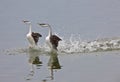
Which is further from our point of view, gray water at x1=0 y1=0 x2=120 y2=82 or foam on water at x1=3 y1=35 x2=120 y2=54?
foam on water at x1=3 y1=35 x2=120 y2=54

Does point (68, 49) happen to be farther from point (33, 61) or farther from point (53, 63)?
point (53, 63)

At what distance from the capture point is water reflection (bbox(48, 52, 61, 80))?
22.7 meters

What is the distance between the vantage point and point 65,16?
47.3m

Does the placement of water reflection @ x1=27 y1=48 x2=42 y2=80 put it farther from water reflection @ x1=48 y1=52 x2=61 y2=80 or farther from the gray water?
water reflection @ x1=48 y1=52 x2=61 y2=80

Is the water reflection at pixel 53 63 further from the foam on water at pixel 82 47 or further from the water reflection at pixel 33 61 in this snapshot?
the foam on water at pixel 82 47

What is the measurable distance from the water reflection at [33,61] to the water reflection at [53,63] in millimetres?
458

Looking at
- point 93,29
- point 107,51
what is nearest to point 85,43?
point 107,51

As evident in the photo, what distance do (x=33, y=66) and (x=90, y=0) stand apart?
4027cm

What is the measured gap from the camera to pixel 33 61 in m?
25.5

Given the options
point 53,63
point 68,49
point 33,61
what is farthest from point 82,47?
point 53,63

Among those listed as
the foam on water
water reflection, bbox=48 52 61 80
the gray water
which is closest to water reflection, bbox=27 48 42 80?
the gray water

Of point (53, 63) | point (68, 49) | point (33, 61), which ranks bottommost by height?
point (53, 63)

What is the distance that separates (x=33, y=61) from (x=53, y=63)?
1.31 m

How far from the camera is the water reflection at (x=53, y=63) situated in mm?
22744
